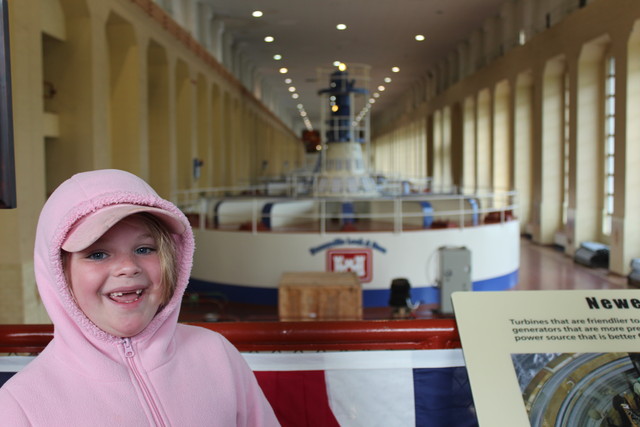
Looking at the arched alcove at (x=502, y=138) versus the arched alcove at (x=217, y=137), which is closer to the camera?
the arched alcove at (x=502, y=138)

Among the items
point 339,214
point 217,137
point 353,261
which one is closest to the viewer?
point 353,261

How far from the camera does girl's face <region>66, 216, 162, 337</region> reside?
128 cm

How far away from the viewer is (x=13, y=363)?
1993 millimetres

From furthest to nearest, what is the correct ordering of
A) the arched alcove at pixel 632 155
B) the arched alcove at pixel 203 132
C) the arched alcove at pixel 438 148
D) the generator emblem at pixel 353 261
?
the arched alcove at pixel 438 148 → the arched alcove at pixel 203 132 → the arched alcove at pixel 632 155 → the generator emblem at pixel 353 261

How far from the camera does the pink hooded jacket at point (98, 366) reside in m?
1.20

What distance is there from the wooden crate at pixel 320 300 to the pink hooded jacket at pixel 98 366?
649 centimetres

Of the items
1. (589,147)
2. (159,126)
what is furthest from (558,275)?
(159,126)

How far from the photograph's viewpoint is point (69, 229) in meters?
1.21

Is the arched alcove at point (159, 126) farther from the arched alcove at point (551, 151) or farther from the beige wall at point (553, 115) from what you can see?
the arched alcove at point (551, 151)

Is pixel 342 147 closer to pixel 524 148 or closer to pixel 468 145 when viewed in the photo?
pixel 524 148

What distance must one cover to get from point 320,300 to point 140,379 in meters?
6.67

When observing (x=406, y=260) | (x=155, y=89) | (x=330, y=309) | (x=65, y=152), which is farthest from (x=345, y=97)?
(x=330, y=309)

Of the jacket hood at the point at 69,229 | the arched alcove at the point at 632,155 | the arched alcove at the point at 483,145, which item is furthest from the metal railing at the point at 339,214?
the arched alcove at the point at 483,145

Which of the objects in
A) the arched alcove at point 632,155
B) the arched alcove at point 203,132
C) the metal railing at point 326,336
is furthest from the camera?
the arched alcove at point 203,132
